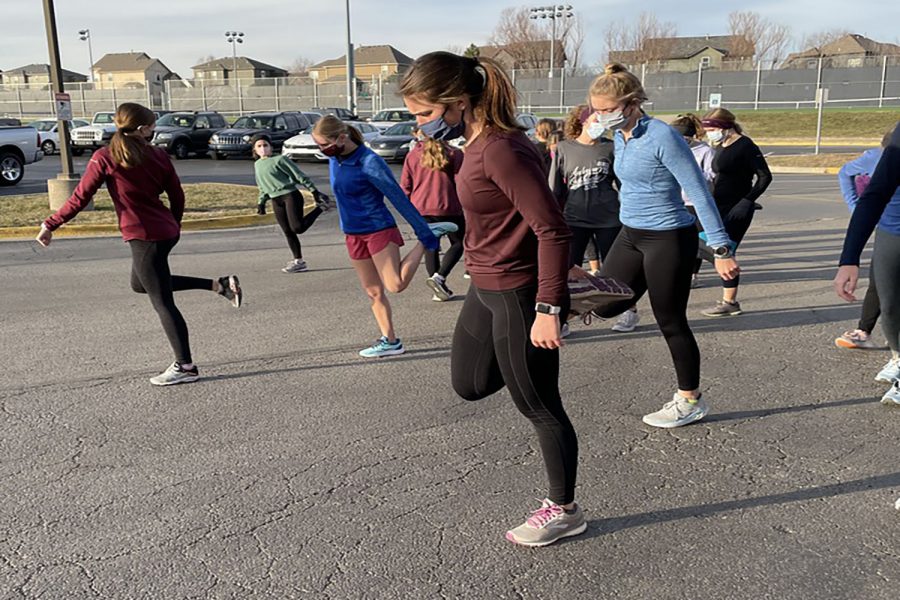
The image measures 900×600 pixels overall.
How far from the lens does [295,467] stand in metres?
3.96

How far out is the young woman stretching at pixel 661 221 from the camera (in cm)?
410

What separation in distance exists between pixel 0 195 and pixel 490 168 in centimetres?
1727

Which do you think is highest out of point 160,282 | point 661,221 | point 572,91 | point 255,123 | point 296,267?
point 572,91

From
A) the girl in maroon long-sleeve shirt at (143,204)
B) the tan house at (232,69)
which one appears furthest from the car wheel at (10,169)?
the tan house at (232,69)

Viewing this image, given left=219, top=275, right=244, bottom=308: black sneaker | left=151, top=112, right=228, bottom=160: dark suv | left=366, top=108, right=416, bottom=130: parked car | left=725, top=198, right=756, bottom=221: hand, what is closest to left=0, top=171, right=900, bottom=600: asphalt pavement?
left=219, top=275, right=244, bottom=308: black sneaker

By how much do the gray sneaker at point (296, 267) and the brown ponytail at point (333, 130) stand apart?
3954 mm

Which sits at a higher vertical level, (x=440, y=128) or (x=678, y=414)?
(x=440, y=128)

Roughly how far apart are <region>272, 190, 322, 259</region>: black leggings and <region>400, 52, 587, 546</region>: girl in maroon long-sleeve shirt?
5.94 m

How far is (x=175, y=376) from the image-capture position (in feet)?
17.1

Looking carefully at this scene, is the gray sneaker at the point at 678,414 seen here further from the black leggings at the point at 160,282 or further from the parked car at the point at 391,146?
the parked car at the point at 391,146

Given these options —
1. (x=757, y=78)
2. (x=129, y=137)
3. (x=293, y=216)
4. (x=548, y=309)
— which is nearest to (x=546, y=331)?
(x=548, y=309)

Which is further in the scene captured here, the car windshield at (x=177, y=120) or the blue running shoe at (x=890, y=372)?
the car windshield at (x=177, y=120)

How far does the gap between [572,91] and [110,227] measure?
4213 cm

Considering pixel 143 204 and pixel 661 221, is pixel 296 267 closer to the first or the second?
pixel 143 204
